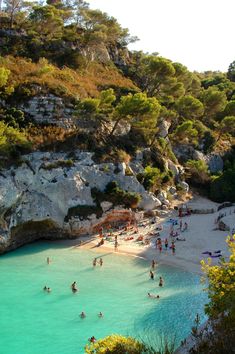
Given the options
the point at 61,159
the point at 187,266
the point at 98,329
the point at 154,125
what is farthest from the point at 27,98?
the point at 98,329

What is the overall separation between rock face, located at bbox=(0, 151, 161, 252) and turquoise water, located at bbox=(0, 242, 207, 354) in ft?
10.4

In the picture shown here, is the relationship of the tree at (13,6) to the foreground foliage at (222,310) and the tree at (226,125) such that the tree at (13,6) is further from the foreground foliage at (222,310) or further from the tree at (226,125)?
the foreground foliage at (222,310)

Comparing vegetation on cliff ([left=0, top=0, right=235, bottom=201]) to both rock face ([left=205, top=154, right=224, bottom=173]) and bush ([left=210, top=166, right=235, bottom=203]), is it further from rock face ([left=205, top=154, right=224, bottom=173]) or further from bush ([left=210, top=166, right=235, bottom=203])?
rock face ([left=205, top=154, right=224, bottom=173])

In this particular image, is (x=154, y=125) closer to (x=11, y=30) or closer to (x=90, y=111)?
(x=90, y=111)

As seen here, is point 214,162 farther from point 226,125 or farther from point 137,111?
point 137,111

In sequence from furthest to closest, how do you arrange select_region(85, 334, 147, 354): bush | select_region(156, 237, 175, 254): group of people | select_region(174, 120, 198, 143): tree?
select_region(174, 120, 198, 143): tree, select_region(156, 237, 175, 254): group of people, select_region(85, 334, 147, 354): bush

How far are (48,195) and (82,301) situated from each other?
52.2 feet

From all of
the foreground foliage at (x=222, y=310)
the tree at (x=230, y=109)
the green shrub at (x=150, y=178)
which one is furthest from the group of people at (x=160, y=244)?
the tree at (x=230, y=109)

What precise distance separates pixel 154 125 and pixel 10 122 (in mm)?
20674

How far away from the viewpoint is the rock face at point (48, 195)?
1561 inches

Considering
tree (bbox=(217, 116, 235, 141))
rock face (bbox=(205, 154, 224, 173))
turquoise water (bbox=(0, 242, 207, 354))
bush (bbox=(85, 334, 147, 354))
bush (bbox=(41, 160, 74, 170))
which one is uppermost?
tree (bbox=(217, 116, 235, 141))

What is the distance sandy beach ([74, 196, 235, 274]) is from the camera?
124 ft

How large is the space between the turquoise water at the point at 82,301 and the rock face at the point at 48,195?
3156 mm

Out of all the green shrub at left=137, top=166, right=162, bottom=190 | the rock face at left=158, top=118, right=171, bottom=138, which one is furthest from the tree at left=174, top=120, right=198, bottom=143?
the green shrub at left=137, top=166, right=162, bottom=190
